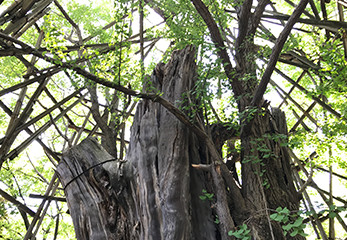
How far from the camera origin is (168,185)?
8.74 feet

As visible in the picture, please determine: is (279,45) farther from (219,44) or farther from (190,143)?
(190,143)

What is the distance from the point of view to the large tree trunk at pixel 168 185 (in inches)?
104

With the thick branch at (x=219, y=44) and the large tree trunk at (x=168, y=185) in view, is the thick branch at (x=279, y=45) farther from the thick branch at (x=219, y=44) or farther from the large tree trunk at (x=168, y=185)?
the large tree trunk at (x=168, y=185)

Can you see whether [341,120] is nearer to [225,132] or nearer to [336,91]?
[336,91]

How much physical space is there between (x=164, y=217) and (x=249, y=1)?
220cm

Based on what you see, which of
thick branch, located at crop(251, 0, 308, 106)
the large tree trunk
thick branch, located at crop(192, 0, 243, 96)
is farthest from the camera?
thick branch, located at crop(192, 0, 243, 96)

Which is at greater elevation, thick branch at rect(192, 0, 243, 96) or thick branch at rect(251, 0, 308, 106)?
thick branch at rect(192, 0, 243, 96)

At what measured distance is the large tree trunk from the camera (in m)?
2.64

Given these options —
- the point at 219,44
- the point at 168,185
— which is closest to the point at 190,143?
the point at 168,185

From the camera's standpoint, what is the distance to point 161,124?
313 cm

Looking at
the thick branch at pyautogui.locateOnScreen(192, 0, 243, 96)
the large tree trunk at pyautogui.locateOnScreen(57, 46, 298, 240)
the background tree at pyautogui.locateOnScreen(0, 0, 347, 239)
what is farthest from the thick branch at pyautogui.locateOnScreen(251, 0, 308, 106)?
the large tree trunk at pyautogui.locateOnScreen(57, 46, 298, 240)

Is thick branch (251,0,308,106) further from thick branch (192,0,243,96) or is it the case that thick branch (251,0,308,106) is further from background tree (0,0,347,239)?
thick branch (192,0,243,96)

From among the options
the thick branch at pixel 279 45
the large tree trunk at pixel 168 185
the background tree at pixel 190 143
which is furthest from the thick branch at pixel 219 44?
the thick branch at pixel 279 45

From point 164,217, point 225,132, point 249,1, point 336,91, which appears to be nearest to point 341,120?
point 336,91
